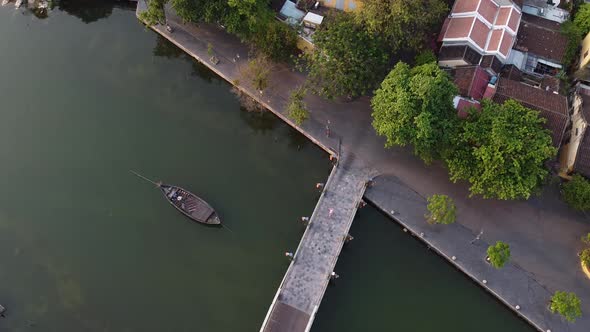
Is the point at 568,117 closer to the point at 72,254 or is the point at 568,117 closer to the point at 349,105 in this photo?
the point at 349,105

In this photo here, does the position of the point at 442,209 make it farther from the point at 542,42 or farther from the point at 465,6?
the point at 542,42

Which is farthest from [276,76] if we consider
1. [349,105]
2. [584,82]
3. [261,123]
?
[584,82]

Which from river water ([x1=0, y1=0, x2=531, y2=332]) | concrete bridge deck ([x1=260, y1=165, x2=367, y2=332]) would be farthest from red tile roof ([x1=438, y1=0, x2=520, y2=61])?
river water ([x1=0, y1=0, x2=531, y2=332])

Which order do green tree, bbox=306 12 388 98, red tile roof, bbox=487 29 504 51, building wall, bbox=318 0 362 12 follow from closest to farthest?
1. green tree, bbox=306 12 388 98
2. red tile roof, bbox=487 29 504 51
3. building wall, bbox=318 0 362 12

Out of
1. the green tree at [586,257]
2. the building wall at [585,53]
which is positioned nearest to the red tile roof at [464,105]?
the building wall at [585,53]

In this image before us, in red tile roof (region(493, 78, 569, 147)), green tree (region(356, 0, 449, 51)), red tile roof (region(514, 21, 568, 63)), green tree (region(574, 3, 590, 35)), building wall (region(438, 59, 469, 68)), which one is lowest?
red tile roof (region(493, 78, 569, 147))

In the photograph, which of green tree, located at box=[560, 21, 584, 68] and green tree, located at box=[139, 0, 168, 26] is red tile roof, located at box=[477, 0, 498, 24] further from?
green tree, located at box=[139, 0, 168, 26]

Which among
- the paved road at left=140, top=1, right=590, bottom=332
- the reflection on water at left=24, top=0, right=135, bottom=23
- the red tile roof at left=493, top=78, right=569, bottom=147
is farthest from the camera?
the reflection on water at left=24, top=0, right=135, bottom=23
